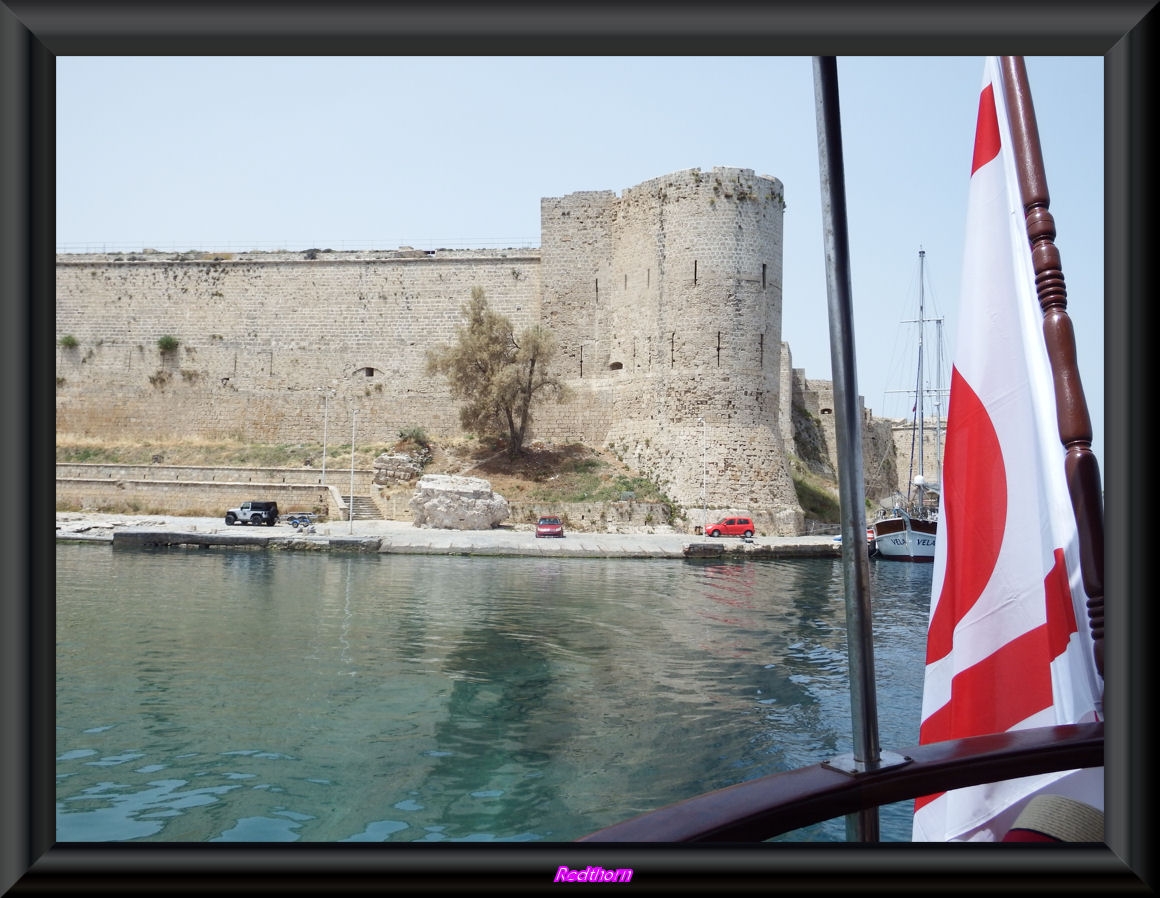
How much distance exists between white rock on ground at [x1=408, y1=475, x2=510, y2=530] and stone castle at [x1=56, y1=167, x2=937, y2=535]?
197 inches

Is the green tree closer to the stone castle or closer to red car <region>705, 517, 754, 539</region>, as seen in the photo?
the stone castle

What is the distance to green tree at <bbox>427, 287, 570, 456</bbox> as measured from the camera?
27.8m

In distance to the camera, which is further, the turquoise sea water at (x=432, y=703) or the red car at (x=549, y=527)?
the red car at (x=549, y=527)

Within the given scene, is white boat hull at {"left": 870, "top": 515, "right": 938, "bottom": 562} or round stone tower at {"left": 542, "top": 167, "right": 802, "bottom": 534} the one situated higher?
round stone tower at {"left": 542, "top": 167, "right": 802, "bottom": 534}

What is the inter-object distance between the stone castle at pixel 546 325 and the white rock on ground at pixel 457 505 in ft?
16.4

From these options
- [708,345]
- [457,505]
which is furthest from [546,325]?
[457,505]

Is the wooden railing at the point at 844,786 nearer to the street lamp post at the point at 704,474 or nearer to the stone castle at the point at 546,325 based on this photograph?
the street lamp post at the point at 704,474

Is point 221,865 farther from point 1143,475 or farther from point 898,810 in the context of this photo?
point 898,810

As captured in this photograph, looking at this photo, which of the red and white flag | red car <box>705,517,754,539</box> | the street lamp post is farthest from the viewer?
the street lamp post

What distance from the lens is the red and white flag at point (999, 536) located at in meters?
2.00

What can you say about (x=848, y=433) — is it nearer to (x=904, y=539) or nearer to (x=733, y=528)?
(x=733, y=528)

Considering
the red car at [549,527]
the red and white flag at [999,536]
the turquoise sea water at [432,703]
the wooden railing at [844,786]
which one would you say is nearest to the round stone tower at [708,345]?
the red car at [549,527]

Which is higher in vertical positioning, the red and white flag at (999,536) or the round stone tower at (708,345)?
the round stone tower at (708,345)

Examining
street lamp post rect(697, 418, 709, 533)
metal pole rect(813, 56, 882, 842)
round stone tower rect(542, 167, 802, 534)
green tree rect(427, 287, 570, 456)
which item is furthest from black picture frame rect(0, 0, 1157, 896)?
green tree rect(427, 287, 570, 456)
